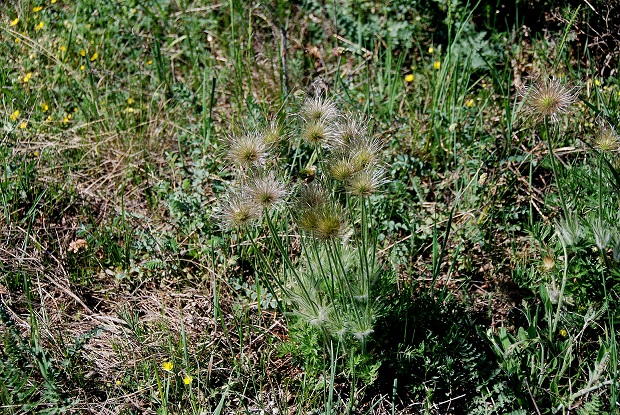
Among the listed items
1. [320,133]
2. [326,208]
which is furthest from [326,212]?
[320,133]

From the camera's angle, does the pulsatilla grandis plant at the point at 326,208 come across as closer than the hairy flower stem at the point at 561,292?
Yes

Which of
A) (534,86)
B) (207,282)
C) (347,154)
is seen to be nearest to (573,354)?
(534,86)

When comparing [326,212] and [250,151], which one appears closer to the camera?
[326,212]

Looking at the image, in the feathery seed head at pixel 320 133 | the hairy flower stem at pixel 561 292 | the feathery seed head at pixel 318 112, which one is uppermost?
the feathery seed head at pixel 318 112

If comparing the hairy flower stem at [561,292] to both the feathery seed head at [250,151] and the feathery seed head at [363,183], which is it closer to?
the feathery seed head at [363,183]

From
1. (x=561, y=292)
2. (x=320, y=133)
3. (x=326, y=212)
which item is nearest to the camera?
(x=326, y=212)

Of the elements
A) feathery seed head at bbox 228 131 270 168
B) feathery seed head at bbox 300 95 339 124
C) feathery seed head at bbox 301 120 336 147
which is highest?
feathery seed head at bbox 300 95 339 124

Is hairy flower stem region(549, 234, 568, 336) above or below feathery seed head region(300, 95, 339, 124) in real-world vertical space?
below

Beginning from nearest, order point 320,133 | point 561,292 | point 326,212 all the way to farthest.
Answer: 1. point 326,212
2. point 320,133
3. point 561,292

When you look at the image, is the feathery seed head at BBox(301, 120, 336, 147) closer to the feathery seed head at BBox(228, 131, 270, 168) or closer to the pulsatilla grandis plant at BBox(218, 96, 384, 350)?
the pulsatilla grandis plant at BBox(218, 96, 384, 350)

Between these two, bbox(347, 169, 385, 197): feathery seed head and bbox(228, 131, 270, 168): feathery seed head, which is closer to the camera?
bbox(347, 169, 385, 197): feathery seed head

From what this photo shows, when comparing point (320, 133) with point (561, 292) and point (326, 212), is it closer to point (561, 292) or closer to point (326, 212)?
point (326, 212)

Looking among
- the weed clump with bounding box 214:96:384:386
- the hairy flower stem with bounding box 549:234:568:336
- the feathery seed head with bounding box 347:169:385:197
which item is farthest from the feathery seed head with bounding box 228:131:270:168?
the hairy flower stem with bounding box 549:234:568:336

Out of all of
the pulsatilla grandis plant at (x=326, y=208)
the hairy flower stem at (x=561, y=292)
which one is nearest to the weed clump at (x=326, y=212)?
the pulsatilla grandis plant at (x=326, y=208)
